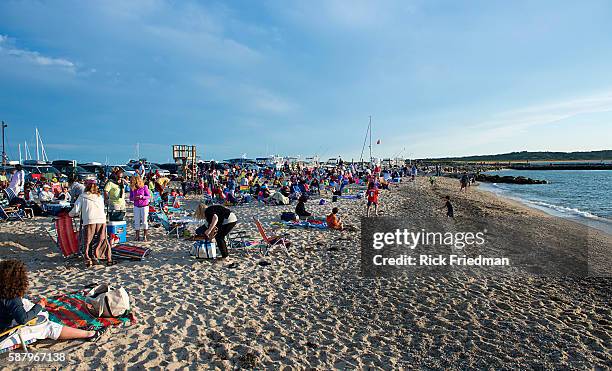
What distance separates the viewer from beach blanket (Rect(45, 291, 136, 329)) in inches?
151

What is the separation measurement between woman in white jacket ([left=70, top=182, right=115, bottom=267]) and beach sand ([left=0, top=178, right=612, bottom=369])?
361 millimetres

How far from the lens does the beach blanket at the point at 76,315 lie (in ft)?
12.6

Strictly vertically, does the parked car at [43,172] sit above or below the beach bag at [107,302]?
above

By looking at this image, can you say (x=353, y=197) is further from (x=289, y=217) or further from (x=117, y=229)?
(x=117, y=229)

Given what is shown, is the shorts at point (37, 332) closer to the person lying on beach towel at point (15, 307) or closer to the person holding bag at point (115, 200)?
the person lying on beach towel at point (15, 307)

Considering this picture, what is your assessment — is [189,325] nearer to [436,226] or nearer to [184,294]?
[184,294]

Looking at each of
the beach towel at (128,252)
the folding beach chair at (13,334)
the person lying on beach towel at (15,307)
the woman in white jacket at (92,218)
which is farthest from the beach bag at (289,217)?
the folding beach chair at (13,334)

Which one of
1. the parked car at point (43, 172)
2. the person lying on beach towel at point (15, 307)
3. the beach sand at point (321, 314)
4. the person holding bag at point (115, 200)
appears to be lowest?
the beach sand at point (321, 314)

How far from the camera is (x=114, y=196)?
7.55 m

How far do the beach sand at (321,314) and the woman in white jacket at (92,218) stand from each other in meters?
0.36

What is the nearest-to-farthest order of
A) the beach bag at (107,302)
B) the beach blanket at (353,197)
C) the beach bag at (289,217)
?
the beach bag at (107,302), the beach bag at (289,217), the beach blanket at (353,197)

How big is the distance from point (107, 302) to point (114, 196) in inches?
160

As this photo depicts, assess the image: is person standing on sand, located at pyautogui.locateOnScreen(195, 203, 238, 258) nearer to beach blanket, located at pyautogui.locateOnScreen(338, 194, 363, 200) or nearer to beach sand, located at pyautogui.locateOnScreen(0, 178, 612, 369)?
beach sand, located at pyautogui.locateOnScreen(0, 178, 612, 369)

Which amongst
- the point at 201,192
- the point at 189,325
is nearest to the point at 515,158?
the point at 201,192
